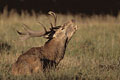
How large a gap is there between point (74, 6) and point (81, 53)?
1671 cm

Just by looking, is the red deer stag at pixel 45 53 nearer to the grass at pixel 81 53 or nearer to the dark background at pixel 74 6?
the grass at pixel 81 53

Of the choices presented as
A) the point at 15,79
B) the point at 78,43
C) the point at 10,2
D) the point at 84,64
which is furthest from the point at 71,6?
the point at 15,79

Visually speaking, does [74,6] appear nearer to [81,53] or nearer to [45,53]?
[81,53]

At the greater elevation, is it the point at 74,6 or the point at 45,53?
the point at 74,6

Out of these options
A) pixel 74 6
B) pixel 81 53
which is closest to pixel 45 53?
pixel 81 53

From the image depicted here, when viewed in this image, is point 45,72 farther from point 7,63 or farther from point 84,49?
point 84,49

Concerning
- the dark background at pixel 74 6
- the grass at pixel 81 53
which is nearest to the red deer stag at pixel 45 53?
the grass at pixel 81 53

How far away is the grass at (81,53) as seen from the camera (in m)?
5.89

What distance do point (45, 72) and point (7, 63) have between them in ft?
4.09

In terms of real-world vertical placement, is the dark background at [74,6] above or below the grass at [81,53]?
above

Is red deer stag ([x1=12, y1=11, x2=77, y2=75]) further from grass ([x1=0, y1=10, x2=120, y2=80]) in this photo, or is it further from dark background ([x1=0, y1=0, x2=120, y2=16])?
dark background ([x1=0, y1=0, x2=120, y2=16])

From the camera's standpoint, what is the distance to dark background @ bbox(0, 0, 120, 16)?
23.4m

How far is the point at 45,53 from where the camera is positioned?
20.1ft

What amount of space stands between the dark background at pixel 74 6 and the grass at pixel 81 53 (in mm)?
9530
